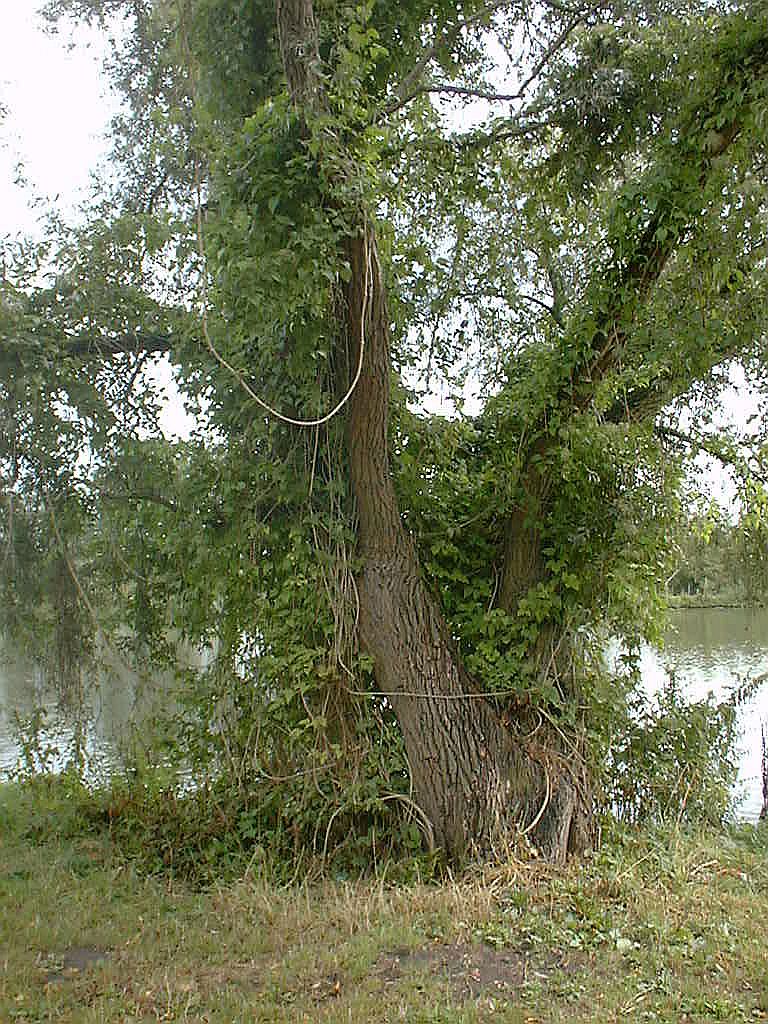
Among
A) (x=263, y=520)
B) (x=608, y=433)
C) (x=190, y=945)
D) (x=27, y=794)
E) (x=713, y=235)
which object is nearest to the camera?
(x=190, y=945)

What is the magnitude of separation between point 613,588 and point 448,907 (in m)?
2.16

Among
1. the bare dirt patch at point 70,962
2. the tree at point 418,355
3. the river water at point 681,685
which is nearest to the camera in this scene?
the bare dirt patch at point 70,962

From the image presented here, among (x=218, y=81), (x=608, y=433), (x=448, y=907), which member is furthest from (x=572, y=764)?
(x=218, y=81)

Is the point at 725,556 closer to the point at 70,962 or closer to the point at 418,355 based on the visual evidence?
the point at 418,355

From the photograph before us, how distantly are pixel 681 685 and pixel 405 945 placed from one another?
6294mm

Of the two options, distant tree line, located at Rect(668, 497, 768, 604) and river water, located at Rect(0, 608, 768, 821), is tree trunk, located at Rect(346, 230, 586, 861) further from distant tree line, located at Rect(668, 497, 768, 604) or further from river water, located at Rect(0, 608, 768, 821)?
river water, located at Rect(0, 608, 768, 821)

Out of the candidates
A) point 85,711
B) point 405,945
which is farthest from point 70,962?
point 85,711

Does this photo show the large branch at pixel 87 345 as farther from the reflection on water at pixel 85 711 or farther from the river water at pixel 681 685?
the river water at pixel 681 685

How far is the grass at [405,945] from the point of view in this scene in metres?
3.87

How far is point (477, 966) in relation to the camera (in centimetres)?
430

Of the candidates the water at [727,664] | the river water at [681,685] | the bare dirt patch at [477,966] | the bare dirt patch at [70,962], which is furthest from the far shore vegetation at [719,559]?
the bare dirt patch at [70,962]

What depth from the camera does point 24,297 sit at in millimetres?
6746

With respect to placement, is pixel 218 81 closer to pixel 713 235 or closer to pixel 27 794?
pixel 713 235

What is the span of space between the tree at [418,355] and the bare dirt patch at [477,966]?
1.34 meters
